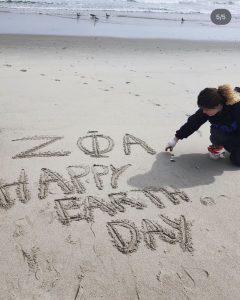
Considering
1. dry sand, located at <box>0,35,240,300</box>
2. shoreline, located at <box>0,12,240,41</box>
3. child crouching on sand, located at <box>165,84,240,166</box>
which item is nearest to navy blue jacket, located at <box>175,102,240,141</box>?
child crouching on sand, located at <box>165,84,240,166</box>

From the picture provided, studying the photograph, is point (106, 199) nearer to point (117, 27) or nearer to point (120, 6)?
point (117, 27)

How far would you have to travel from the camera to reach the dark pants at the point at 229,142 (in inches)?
151

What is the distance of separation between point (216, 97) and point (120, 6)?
1194cm

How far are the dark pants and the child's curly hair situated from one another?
0.41m

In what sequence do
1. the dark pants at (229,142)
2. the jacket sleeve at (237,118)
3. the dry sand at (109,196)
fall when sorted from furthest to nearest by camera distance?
1. the dark pants at (229,142)
2. the jacket sleeve at (237,118)
3. the dry sand at (109,196)

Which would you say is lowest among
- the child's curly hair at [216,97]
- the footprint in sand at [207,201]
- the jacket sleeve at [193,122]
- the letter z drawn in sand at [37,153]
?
the footprint in sand at [207,201]

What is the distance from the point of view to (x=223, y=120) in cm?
373

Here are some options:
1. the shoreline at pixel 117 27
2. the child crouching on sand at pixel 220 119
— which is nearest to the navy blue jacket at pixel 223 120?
the child crouching on sand at pixel 220 119

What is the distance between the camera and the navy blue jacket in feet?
11.9

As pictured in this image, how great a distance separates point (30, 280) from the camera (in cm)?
246

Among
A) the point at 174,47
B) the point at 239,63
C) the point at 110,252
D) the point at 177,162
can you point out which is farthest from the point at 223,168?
the point at 174,47

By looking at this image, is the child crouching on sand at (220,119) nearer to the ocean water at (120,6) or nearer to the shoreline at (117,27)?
the shoreline at (117,27)

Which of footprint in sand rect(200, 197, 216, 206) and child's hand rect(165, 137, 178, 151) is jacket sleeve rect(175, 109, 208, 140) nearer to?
child's hand rect(165, 137, 178, 151)

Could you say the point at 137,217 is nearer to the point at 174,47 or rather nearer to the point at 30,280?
the point at 30,280
